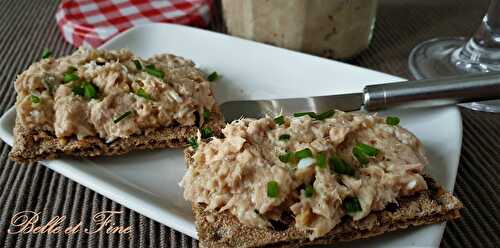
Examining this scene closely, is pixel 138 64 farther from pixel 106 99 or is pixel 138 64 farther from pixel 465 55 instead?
pixel 465 55

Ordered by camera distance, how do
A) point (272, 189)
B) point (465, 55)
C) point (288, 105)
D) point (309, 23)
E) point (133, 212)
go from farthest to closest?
point (465, 55), point (309, 23), point (288, 105), point (133, 212), point (272, 189)

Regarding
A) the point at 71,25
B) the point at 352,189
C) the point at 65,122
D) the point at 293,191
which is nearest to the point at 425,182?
the point at 352,189

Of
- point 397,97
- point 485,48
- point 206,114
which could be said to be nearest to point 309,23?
point 397,97

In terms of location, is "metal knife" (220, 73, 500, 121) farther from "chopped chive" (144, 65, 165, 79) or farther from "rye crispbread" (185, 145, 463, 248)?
"rye crispbread" (185, 145, 463, 248)

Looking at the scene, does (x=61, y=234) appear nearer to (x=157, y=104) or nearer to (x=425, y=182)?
(x=157, y=104)

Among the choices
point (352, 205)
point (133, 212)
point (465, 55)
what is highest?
point (352, 205)

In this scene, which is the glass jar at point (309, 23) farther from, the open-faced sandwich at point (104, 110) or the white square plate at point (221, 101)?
the open-faced sandwich at point (104, 110)

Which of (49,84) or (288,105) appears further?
(288,105)

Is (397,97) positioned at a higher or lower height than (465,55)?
higher
